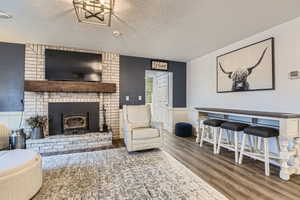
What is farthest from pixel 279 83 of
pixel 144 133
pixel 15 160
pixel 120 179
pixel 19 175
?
pixel 15 160

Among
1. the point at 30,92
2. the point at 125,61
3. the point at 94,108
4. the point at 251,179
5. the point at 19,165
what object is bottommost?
the point at 251,179

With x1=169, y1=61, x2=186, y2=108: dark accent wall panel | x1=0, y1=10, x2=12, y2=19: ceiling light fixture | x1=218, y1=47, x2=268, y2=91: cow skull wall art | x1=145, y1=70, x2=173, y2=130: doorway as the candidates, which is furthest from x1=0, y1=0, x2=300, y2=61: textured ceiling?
x1=145, y1=70, x2=173, y2=130: doorway

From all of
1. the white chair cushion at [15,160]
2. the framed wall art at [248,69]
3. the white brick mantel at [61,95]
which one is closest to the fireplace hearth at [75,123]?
the white brick mantel at [61,95]

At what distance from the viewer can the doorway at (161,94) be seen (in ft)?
17.0

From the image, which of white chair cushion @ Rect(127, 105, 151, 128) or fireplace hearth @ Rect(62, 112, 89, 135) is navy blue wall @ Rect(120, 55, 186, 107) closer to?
white chair cushion @ Rect(127, 105, 151, 128)

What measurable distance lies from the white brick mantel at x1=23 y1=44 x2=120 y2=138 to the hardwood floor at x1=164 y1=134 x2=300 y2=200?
2101 mm

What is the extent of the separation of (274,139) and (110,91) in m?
3.76

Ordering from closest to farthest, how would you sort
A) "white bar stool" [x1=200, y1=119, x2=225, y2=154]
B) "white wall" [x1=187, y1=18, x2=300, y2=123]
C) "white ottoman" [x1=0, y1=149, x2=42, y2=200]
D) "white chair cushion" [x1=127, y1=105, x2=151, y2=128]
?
"white ottoman" [x1=0, y1=149, x2=42, y2=200] → "white wall" [x1=187, y1=18, x2=300, y2=123] → "white bar stool" [x1=200, y1=119, x2=225, y2=154] → "white chair cushion" [x1=127, y1=105, x2=151, y2=128]

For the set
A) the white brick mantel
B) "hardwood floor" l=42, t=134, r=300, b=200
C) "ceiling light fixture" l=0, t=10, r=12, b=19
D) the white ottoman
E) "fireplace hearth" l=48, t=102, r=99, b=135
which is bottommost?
"hardwood floor" l=42, t=134, r=300, b=200

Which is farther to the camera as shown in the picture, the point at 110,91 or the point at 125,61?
the point at 125,61

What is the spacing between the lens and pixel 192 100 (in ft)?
16.2

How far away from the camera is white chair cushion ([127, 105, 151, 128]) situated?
3547 millimetres

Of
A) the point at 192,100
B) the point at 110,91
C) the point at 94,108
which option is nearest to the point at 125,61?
the point at 110,91

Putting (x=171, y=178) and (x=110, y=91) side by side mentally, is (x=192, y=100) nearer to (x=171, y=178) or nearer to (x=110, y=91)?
(x=110, y=91)
